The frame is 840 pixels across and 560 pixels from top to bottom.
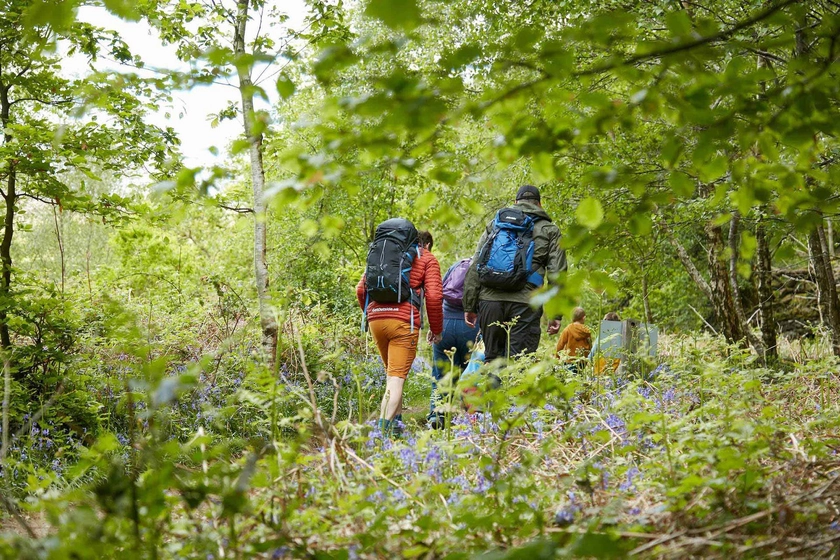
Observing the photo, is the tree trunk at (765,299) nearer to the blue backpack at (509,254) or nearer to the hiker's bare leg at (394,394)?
the blue backpack at (509,254)

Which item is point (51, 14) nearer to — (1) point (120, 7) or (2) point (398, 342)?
(1) point (120, 7)

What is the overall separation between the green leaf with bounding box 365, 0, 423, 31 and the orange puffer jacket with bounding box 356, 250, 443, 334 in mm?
4251

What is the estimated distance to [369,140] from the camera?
2.22m

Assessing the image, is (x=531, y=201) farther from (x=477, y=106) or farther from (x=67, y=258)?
(x=67, y=258)

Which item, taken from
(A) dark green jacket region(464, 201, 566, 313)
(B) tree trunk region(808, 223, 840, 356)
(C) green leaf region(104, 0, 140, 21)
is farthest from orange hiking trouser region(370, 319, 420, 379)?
(C) green leaf region(104, 0, 140, 21)

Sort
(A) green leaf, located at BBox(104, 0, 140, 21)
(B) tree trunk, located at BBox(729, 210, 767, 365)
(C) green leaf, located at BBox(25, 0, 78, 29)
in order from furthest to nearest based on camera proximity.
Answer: (B) tree trunk, located at BBox(729, 210, 767, 365) < (A) green leaf, located at BBox(104, 0, 140, 21) < (C) green leaf, located at BBox(25, 0, 78, 29)

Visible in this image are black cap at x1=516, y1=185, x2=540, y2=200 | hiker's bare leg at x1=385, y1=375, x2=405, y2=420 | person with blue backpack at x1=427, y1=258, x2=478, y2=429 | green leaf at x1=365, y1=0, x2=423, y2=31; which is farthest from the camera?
person with blue backpack at x1=427, y1=258, x2=478, y2=429

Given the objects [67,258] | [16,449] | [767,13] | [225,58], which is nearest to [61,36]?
[16,449]

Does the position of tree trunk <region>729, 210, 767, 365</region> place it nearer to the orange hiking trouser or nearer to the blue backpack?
the blue backpack

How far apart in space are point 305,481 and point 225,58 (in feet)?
5.32

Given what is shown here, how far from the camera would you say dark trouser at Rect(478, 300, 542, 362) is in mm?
5973

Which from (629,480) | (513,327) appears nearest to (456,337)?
(513,327)

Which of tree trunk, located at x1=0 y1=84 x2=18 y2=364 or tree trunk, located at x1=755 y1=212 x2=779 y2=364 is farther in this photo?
tree trunk, located at x1=755 y1=212 x2=779 y2=364

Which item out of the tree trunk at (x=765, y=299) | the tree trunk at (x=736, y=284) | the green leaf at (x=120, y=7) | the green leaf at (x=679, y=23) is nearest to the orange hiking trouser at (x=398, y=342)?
the tree trunk at (x=736, y=284)
